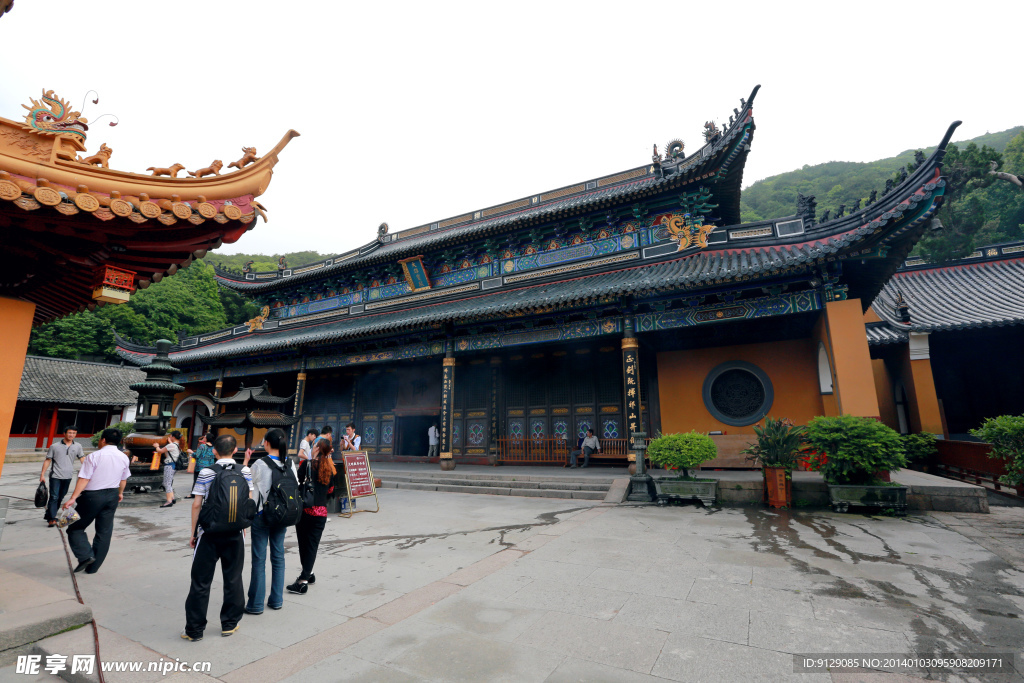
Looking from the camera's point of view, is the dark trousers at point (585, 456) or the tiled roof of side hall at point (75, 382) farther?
the tiled roof of side hall at point (75, 382)

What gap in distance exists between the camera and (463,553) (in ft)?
16.8

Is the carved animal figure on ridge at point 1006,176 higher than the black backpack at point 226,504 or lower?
higher

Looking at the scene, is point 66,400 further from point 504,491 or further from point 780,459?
point 780,459

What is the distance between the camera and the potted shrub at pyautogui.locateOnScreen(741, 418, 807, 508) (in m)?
7.08

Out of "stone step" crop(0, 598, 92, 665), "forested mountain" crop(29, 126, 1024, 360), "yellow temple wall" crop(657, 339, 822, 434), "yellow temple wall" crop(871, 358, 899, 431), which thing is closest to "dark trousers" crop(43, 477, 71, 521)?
"stone step" crop(0, 598, 92, 665)

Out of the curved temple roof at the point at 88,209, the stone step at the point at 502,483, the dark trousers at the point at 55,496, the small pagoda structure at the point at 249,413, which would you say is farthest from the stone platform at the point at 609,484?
the curved temple roof at the point at 88,209

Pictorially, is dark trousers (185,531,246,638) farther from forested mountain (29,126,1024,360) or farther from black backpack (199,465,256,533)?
forested mountain (29,126,1024,360)

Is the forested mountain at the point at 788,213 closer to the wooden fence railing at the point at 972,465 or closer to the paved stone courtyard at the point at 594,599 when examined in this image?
the wooden fence railing at the point at 972,465

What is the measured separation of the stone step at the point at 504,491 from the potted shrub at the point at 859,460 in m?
3.64

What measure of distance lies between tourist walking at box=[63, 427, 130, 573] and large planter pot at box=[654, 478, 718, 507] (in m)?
7.40

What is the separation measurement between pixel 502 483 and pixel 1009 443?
889cm

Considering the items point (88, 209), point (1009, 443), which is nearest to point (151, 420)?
point (88, 209)

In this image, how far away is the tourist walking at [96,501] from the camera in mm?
4547

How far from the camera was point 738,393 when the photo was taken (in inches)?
436
